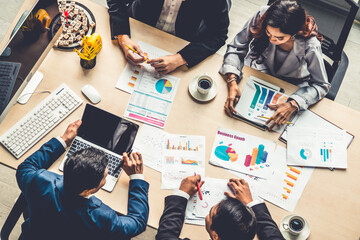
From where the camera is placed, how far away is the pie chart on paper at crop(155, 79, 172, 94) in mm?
1727

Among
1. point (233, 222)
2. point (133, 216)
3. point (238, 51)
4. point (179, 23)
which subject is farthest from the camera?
point (179, 23)

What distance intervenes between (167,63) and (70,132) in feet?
1.94

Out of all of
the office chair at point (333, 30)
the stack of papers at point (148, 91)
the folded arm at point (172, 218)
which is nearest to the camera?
the folded arm at point (172, 218)

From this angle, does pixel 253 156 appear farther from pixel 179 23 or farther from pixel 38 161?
pixel 38 161

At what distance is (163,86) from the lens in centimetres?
174

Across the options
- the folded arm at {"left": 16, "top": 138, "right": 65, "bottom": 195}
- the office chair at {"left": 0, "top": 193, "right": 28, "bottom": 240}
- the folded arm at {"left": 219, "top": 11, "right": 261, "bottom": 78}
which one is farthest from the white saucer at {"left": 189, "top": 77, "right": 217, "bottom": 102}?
the office chair at {"left": 0, "top": 193, "right": 28, "bottom": 240}

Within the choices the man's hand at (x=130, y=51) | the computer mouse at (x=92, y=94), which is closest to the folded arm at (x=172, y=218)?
the computer mouse at (x=92, y=94)

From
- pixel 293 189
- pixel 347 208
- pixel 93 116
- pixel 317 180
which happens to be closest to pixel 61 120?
pixel 93 116

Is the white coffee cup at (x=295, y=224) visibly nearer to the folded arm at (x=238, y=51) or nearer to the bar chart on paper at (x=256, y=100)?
the bar chart on paper at (x=256, y=100)

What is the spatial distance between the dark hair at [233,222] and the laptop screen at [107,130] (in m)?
0.54

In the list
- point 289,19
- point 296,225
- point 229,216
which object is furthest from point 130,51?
point 296,225

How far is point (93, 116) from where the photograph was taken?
5.35ft

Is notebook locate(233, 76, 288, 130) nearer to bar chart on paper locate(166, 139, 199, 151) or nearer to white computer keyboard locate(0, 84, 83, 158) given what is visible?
bar chart on paper locate(166, 139, 199, 151)

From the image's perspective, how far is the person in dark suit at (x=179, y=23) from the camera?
5.73 feet
